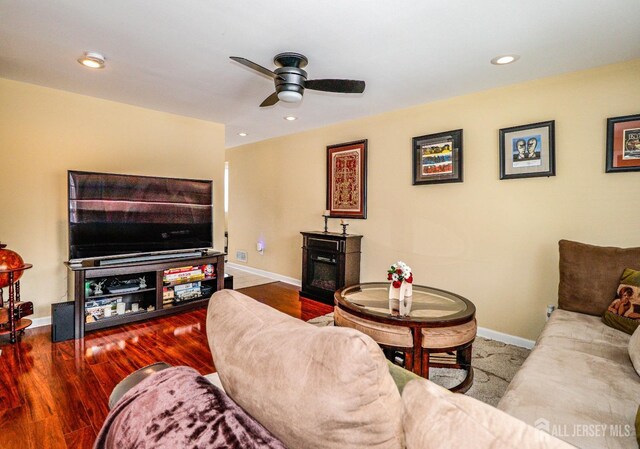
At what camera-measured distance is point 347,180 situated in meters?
4.47

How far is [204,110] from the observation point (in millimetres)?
4043

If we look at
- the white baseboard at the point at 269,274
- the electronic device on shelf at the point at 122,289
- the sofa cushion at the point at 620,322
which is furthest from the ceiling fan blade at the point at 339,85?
the white baseboard at the point at 269,274

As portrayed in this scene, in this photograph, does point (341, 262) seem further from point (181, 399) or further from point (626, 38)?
point (181, 399)

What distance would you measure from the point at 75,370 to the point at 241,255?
3.93 metres

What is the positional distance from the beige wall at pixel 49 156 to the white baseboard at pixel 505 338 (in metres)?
4.25

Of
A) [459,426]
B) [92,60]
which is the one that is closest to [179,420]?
[459,426]

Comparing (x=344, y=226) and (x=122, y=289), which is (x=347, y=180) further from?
(x=122, y=289)

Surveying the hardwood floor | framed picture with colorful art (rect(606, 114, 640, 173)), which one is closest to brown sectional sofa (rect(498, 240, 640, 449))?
framed picture with colorful art (rect(606, 114, 640, 173))

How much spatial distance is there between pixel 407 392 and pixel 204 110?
164 inches

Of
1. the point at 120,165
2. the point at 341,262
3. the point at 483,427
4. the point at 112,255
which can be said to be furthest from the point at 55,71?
the point at 483,427

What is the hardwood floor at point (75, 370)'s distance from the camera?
1.79 metres

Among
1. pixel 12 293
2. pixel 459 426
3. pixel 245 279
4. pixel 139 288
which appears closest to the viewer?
pixel 459 426

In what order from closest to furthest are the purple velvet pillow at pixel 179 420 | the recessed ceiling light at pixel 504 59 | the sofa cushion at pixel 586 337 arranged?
the purple velvet pillow at pixel 179 420, the sofa cushion at pixel 586 337, the recessed ceiling light at pixel 504 59

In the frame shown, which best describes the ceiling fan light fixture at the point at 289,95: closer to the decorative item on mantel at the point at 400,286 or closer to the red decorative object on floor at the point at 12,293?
the decorative item on mantel at the point at 400,286
